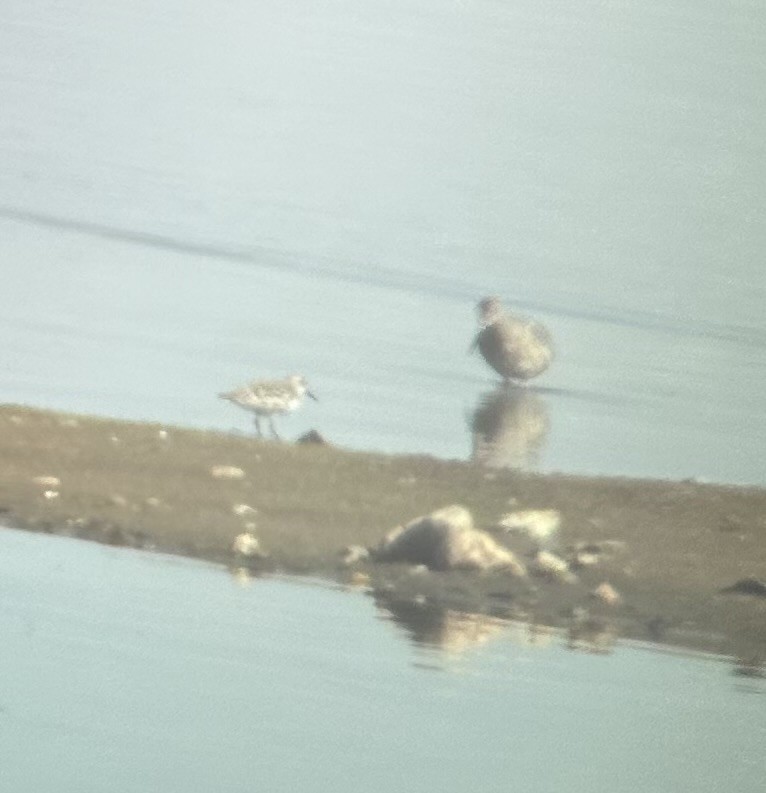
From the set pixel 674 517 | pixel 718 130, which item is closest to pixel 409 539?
pixel 674 517

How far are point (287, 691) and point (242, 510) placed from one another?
8.32ft

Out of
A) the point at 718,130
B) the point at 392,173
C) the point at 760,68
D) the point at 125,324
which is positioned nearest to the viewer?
the point at 125,324

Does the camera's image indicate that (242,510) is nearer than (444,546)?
No

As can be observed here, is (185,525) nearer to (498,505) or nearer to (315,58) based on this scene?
(498,505)

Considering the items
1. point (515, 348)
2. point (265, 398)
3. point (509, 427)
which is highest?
point (515, 348)

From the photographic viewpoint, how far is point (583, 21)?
270 ft

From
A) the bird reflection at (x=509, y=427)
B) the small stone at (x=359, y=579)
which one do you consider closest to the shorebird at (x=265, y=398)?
the bird reflection at (x=509, y=427)

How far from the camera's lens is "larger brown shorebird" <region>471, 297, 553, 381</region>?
68.9 feet

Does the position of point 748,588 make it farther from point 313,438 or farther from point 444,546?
point 313,438

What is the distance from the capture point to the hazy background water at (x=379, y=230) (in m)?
19.2

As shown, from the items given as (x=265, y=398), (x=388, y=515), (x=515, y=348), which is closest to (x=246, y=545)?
(x=388, y=515)

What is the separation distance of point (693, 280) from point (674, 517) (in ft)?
60.5

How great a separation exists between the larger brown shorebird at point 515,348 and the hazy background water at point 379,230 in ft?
0.79

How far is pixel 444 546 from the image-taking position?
12.4 meters
